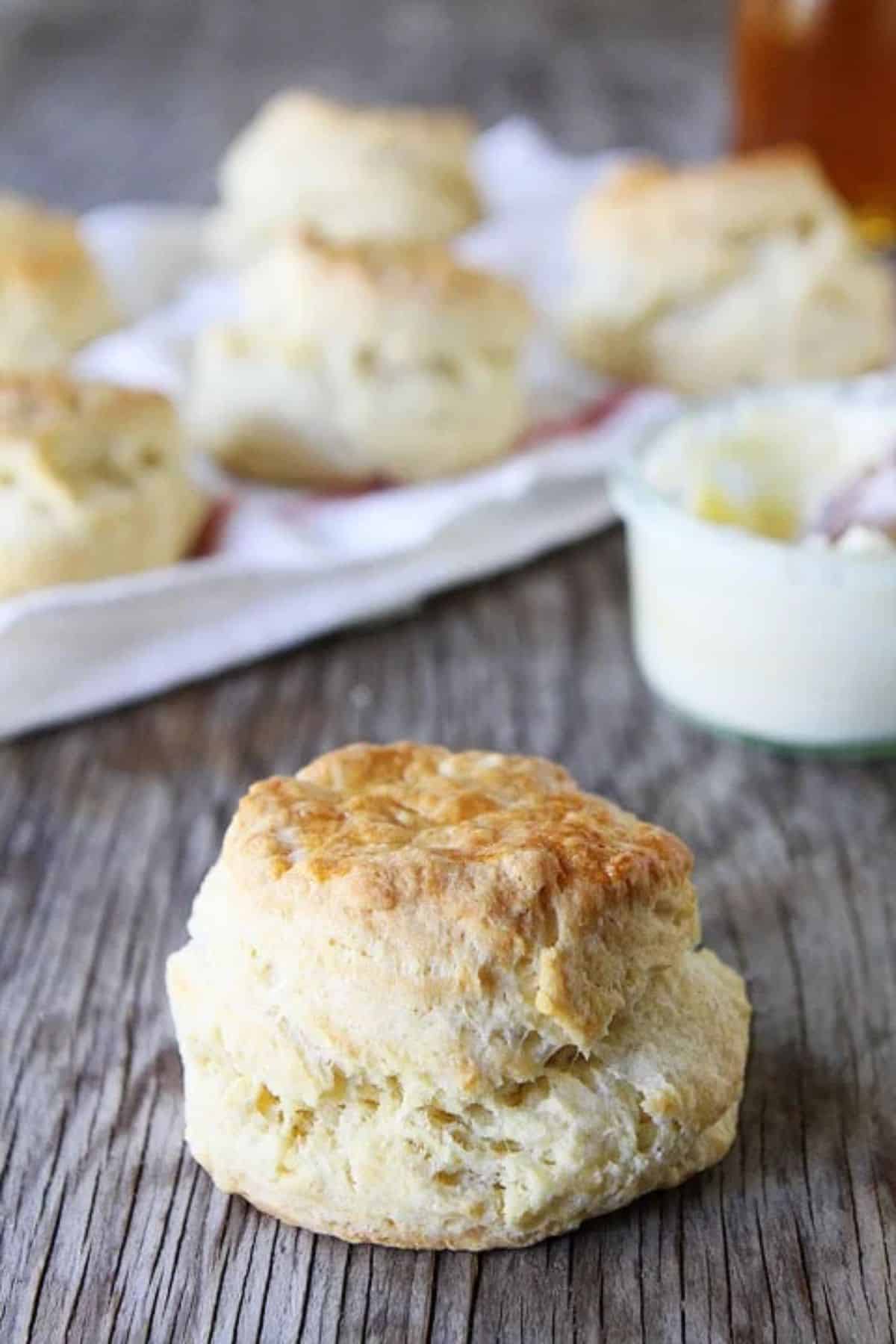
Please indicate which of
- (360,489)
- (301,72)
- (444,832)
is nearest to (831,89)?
(360,489)

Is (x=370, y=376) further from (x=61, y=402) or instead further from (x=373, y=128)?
(x=373, y=128)

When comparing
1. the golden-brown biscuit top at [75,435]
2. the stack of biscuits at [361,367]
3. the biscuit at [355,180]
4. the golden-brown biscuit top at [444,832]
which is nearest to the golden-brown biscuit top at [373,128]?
the biscuit at [355,180]

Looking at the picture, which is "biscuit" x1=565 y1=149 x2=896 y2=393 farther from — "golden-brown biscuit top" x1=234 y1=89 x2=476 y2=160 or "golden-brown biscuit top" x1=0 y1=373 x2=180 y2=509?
"golden-brown biscuit top" x1=0 y1=373 x2=180 y2=509

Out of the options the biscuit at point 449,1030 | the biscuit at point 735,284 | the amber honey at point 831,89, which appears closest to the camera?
the biscuit at point 449,1030

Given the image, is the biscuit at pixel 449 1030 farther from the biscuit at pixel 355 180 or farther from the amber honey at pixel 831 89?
the amber honey at pixel 831 89

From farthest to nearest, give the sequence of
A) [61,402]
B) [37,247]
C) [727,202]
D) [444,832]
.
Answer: [37,247] < [727,202] < [61,402] < [444,832]
